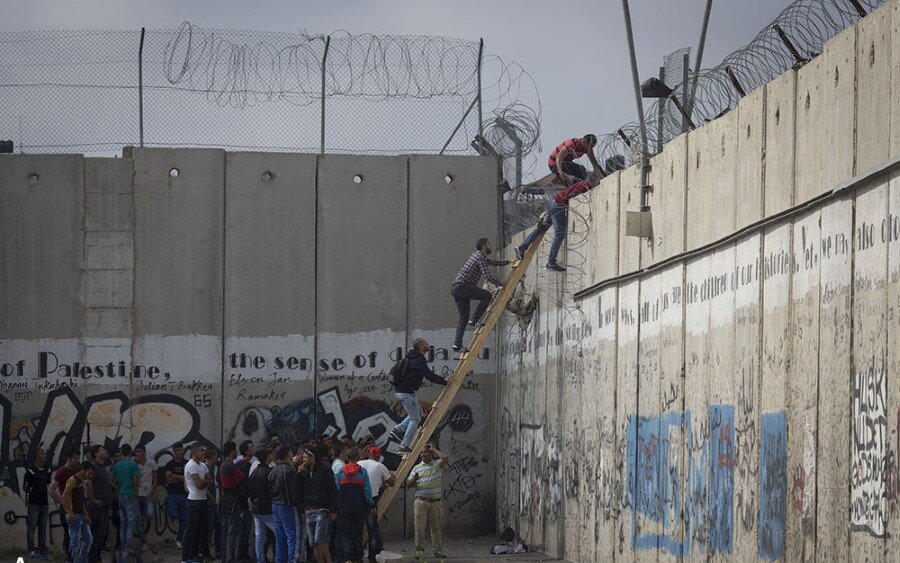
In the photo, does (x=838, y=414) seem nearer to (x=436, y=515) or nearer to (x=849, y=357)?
(x=849, y=357)

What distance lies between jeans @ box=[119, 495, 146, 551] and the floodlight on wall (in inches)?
388

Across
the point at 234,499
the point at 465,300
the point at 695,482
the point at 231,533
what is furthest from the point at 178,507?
the point at 695,482

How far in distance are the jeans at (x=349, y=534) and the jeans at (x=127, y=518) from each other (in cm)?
357

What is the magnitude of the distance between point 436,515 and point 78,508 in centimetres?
442

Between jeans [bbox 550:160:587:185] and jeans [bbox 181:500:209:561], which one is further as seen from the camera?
jeans [bbox 181:500:209:561]

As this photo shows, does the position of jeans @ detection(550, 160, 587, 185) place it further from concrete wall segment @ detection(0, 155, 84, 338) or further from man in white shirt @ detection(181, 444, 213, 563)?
concrete wall segment @ detection(0, 155, 84, 338)

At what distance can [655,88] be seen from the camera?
12719 millimetres

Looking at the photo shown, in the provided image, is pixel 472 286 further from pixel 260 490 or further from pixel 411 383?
pixel 260 490

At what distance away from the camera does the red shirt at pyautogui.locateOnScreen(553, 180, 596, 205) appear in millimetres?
15883

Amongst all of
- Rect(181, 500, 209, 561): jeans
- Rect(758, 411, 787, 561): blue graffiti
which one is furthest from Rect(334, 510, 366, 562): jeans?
Rect(758, 411, 787, 561): blue graffiti

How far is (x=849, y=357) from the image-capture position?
8188 mm

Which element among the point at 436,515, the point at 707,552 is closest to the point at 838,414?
the point at 707,552

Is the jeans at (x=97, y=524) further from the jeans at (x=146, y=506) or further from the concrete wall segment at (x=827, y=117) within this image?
the concrete wall segment at (x=827, y=117)

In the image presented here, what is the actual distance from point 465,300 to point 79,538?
598 centimetres
